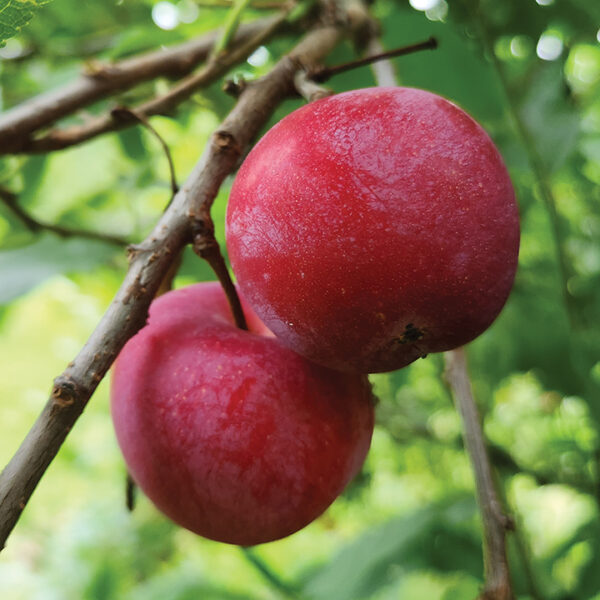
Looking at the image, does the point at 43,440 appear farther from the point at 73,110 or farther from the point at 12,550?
the point at 12,550

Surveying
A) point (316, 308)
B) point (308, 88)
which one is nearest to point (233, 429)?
point (316, 308)

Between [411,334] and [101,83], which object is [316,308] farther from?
[101,83]

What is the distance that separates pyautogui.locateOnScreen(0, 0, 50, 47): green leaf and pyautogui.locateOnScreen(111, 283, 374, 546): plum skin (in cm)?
24

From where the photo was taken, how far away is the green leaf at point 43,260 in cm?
85

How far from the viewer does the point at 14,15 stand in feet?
1.42

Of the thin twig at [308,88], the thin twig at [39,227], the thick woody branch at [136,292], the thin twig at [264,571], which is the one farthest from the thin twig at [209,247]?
the thin twig at [39,227]

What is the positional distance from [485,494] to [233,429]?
0.62 feet

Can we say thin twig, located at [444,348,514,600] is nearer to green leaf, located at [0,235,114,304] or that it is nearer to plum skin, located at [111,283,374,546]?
plum skin, located at [111,283,374,546]

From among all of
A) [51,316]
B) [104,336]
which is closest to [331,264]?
[104,336]

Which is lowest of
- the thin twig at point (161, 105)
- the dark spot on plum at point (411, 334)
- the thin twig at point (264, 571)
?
the thin twig at point (264, 571)

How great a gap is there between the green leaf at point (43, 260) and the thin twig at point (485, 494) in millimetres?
566

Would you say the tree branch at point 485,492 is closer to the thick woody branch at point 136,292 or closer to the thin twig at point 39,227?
the thick woody branch at point 136,292

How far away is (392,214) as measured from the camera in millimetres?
393

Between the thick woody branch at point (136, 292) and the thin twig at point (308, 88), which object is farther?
the thin twig at point (308, 88)
